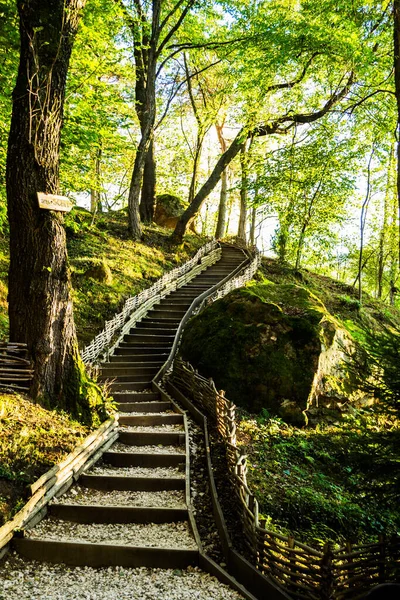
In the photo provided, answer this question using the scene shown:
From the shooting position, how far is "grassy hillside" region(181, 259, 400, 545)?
5.35 metres

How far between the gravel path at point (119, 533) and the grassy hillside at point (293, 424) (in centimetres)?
117

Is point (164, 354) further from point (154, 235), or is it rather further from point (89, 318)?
point (154, 235)

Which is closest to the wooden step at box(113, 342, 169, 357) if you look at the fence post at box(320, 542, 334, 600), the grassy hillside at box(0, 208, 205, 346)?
the grassy hillside at box(0, 208, 205, 346)

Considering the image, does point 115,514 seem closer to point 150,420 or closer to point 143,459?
point 143,459

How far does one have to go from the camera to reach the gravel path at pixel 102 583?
3.91 m

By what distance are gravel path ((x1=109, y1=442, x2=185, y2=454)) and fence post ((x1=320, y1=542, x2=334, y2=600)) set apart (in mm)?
3832

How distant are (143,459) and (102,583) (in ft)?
9.06

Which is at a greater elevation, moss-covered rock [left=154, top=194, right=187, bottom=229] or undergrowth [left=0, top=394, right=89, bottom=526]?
moss-covered rock [left=154, top=194, right=187, bottom=229]

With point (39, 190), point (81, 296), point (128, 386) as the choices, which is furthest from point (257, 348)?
point (81, 296)

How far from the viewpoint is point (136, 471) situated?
670 centimetres

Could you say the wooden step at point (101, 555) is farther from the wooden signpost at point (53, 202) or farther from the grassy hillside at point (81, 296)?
the wooden signpost at point (53, 202)

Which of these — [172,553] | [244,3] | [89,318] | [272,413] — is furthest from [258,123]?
[172,553]

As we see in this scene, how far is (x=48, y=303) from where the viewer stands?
623 centimetres

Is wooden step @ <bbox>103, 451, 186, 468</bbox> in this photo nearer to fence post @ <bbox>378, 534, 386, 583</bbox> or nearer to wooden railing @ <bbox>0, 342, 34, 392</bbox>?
wooden railing @ <bbox>0, 342, 34, 392</bbox>
